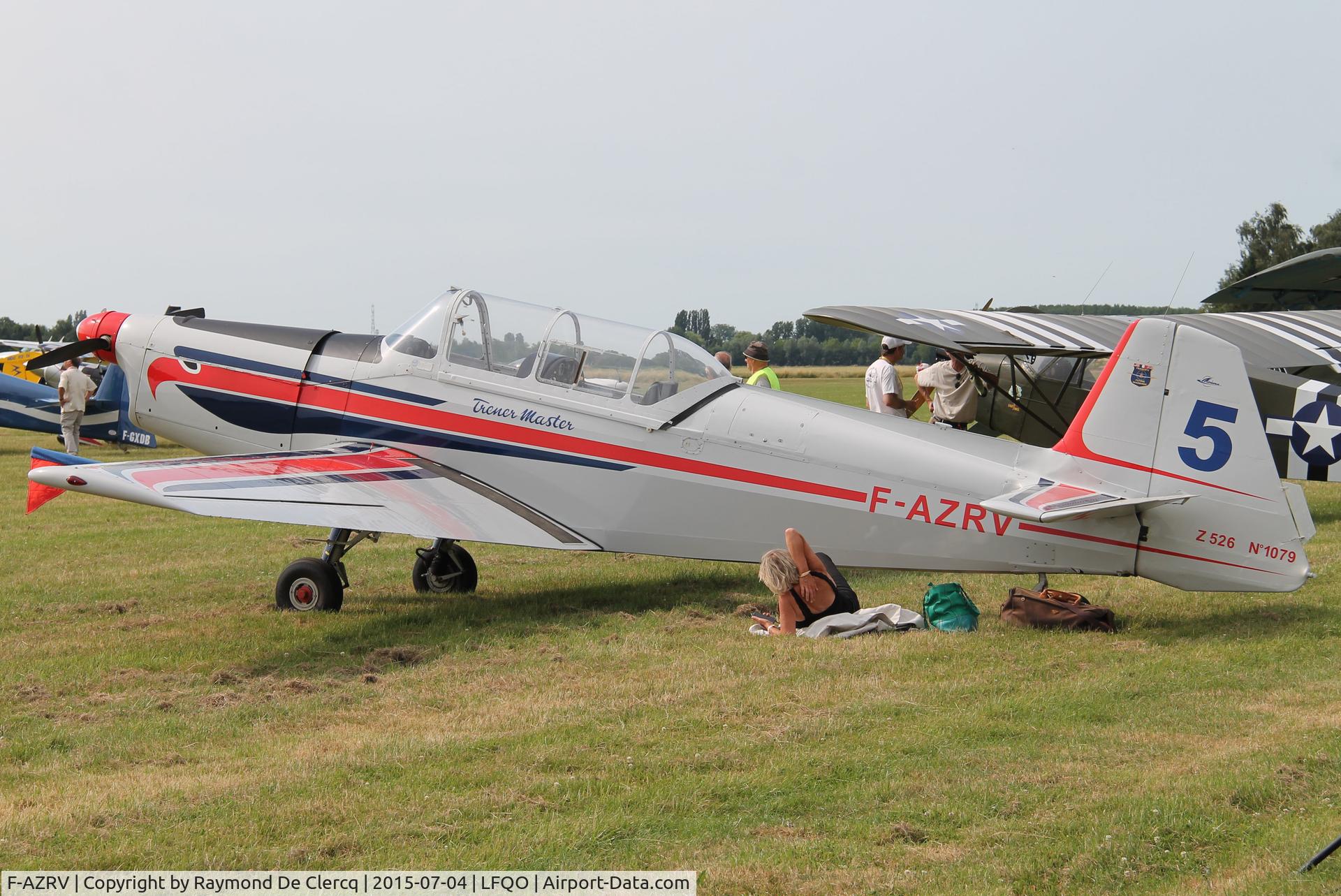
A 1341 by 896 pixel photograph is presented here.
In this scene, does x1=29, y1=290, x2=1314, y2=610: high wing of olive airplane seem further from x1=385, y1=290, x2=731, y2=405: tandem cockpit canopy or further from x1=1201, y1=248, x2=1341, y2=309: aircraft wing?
x1=1201, y1=248, x2=1341, y2=309: aircraft wing

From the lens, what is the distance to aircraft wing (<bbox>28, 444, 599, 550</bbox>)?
21.0 feet

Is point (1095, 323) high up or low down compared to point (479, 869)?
up

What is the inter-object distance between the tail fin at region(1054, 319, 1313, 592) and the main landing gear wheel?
4.51m

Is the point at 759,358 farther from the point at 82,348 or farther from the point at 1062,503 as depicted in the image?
the point at 82,348

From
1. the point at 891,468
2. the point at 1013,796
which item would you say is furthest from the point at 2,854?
the point at 891,468

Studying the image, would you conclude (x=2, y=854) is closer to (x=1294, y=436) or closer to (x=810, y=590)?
(x=810, y=590)

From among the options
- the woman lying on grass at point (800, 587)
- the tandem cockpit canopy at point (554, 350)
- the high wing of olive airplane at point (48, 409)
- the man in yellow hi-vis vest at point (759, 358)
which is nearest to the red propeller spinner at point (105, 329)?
the tandem cockpit canopy at point (554, 350)

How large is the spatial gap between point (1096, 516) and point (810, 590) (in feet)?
5.46

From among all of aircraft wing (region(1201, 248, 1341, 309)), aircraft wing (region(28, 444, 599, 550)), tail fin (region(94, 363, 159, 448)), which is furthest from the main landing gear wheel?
aircraft wing (region(1201, 248, 1341, 309))

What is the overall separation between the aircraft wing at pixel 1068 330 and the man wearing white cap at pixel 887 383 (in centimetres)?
34

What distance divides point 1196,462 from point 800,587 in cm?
231

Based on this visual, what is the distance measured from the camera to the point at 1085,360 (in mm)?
11531

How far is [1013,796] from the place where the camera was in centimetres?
404

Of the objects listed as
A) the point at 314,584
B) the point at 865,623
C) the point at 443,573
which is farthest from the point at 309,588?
the point at 865,623
